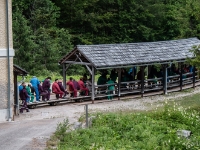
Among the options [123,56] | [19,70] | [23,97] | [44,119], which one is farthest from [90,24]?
[44,119]

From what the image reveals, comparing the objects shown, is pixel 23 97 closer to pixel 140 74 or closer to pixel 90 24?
pixel 140 74

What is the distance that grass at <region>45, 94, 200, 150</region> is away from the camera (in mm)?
13281

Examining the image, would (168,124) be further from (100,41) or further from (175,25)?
(175,25)

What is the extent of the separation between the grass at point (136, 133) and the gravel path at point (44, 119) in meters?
0.87

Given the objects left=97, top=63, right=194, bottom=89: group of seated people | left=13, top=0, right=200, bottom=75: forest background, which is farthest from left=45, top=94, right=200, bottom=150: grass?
left=13, top=0, right=200, bottom=75: forest background

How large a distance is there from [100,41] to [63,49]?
8.36 meters

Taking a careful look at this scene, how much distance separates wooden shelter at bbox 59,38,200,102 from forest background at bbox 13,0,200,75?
13.3m

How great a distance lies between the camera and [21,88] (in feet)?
70.2

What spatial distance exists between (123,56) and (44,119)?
774 cm

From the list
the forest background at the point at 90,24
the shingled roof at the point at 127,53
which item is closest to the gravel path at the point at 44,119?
the shingled roof at the point at 127,53

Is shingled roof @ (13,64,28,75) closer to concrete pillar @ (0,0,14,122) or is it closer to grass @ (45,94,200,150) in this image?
concrete pillar @ (0,0,14,122)

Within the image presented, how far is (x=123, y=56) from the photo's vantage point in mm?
24688

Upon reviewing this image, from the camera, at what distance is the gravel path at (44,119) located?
13914 mm

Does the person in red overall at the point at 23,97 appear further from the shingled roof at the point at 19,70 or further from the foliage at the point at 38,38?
the foliage at the point at 38,38
